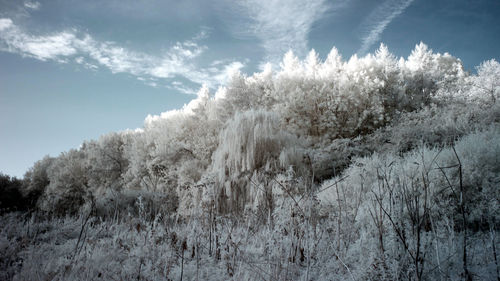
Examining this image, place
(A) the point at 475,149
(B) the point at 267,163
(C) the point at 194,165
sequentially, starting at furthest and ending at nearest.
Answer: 1. (C) the point at 194,165
2. (B) the point at 267,163
3. (A) the point at 475,149

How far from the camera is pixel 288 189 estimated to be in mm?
3199

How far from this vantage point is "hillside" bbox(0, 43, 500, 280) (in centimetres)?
221

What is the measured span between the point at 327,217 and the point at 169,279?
2.41 m

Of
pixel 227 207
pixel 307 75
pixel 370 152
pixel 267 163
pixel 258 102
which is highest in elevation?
pixel 307 75

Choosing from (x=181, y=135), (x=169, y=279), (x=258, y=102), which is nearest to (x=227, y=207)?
(x=169, y=279)

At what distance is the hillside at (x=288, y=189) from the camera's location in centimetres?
221

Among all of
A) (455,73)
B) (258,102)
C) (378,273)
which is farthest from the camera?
(455,73)

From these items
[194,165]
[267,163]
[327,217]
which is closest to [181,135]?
[194,165]

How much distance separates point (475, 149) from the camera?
16.6 ft

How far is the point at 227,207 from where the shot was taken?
8117 millimetres

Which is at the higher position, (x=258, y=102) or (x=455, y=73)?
(x=455, y=73)

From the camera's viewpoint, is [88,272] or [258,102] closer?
[88,272]

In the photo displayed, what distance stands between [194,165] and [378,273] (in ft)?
36.7

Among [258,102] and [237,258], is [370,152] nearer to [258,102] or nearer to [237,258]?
[258,102]
